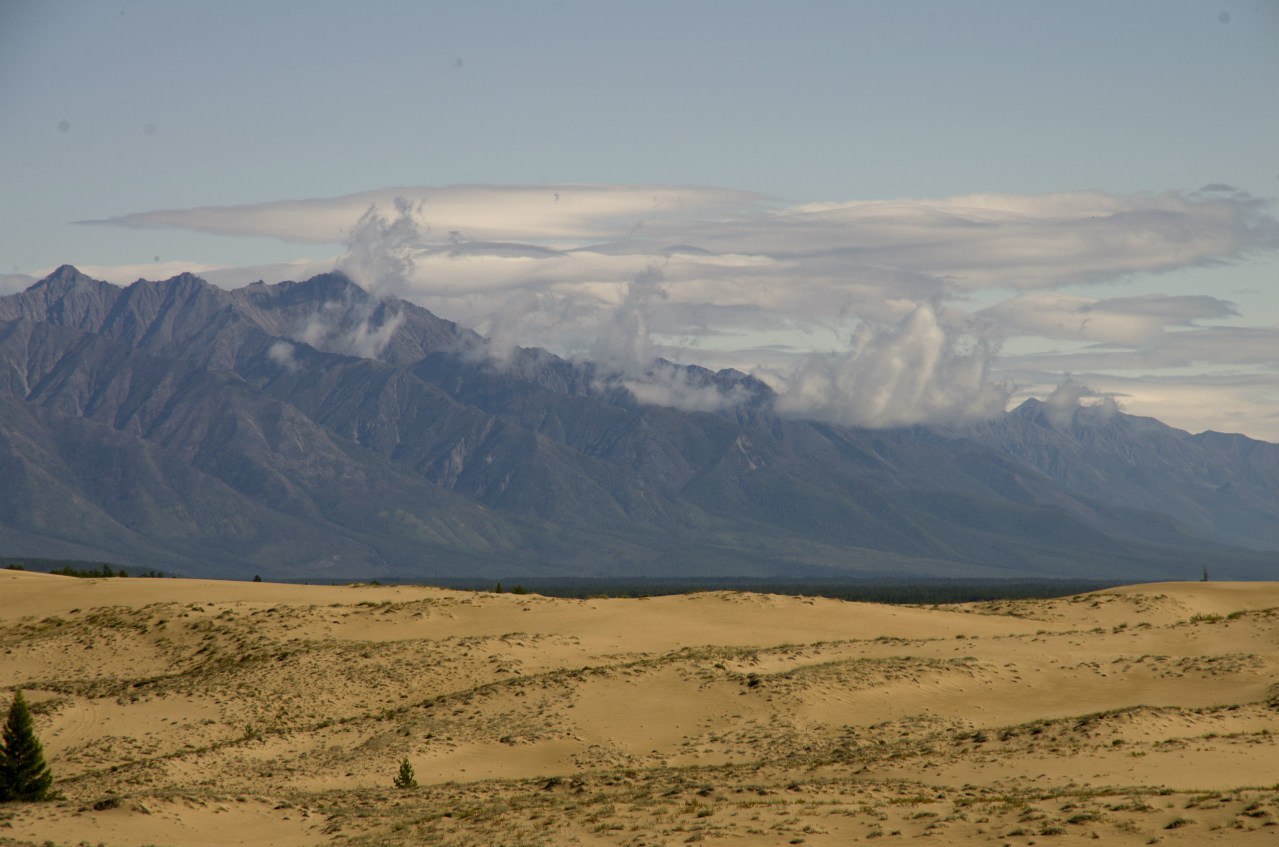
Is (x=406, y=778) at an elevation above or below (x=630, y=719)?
below

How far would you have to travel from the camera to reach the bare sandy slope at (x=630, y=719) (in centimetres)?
3381

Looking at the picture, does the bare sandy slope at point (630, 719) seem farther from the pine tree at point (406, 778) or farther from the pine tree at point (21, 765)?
the pine tree at point (21, 765)

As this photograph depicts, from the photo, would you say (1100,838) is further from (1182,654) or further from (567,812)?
(1182,654)

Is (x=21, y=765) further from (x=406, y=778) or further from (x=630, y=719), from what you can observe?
(x=630, y=719)

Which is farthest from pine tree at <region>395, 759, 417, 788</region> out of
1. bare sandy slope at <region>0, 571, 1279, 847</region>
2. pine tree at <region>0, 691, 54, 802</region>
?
pine tree at <region>0, 691, 54, 802</region>

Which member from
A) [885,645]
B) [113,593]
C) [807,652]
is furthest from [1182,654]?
[113,593]

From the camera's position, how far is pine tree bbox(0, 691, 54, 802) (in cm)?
3716

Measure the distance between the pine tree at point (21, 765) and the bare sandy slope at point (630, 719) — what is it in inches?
47.4

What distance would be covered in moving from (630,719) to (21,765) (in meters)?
19.2

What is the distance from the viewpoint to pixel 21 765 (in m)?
37.5

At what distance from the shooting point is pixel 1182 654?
61.7 m

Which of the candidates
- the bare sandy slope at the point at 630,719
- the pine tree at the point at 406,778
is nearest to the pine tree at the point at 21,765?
the bare sandy slope at the point at 630,719

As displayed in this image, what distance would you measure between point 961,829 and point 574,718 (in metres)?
19.2

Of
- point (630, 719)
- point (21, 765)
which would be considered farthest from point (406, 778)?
point (630, 719)
